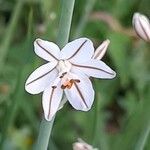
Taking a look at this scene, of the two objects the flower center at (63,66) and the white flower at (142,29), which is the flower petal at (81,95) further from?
the white flower at (142,29)

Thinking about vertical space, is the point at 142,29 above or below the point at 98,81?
above

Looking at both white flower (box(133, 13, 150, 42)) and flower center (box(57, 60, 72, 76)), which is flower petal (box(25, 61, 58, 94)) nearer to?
flower center (box(57, 60, 72, 76))

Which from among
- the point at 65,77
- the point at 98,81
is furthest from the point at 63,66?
the point at 98,81

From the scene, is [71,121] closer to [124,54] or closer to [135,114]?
[124,54]

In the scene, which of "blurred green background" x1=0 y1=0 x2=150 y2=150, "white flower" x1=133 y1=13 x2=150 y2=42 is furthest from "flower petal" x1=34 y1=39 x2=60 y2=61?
"blurred green background" x1=0 y1=0 x2=150 y2=150

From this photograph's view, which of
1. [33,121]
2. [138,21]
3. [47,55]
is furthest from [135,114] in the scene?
[47,55]

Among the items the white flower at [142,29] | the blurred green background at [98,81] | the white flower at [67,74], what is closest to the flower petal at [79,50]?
the white flower at [67,74]

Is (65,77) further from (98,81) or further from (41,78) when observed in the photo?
(98,81)
